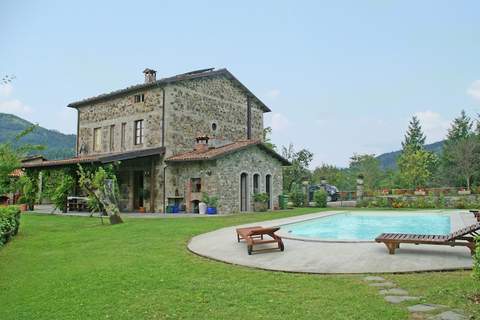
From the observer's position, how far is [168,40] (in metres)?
18.3

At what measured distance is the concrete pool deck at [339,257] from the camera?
5.77 metres

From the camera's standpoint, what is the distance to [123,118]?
22.1 m

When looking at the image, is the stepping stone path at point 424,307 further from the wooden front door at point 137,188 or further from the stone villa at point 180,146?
the wooden front door at point 137,188

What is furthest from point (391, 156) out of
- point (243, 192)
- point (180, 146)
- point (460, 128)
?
point (180, 146)

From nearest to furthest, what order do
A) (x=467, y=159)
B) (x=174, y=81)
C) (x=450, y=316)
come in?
(x=450, y=316), (x=174, y=81), (x=467, y=159)

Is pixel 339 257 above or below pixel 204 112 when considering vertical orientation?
below

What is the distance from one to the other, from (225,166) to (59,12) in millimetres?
9872

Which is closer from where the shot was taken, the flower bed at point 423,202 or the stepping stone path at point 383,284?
the stepping stone path at point 383,284

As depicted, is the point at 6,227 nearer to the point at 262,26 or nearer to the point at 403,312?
the point at 403,312

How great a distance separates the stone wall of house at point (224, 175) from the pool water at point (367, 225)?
16.5ft

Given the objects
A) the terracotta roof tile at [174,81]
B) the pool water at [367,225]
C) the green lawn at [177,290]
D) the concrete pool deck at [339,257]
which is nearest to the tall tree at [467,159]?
the terracotta roof tile at [174,81]

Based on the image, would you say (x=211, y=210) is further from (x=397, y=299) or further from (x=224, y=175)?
(x=397, y=299)

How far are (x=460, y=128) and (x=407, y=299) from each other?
51236 millimetres

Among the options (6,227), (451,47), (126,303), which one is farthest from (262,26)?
(126,303)
